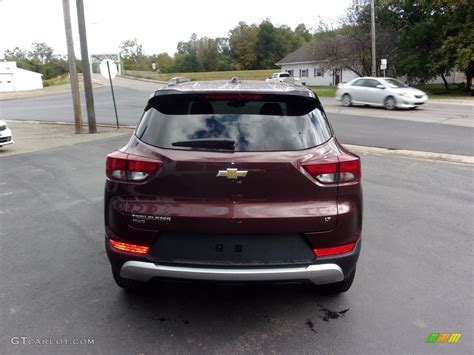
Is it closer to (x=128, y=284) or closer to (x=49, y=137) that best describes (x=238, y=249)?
Result: (x=128, y=284)

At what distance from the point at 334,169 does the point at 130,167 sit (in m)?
1.39

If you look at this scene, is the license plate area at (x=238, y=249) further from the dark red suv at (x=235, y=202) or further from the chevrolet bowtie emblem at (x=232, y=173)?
the chevrolet bowtie emblem at (x=232, y=173)

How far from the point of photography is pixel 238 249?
288 centimetres

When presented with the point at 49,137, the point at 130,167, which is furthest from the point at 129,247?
the point at 49,137

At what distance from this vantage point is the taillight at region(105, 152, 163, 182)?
9.53ft

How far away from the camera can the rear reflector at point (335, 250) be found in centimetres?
293

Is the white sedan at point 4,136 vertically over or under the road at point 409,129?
over

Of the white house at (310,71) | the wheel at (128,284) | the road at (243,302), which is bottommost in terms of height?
the road at (243,302)

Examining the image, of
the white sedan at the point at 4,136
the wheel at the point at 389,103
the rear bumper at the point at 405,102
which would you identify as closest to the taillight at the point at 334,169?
the white sedan at the point at 4,136

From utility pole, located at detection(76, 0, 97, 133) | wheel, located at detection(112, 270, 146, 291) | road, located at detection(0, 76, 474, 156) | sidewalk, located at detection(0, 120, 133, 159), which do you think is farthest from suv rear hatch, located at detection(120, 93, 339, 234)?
utility pole, located at detection(76, 0, 97, 133)

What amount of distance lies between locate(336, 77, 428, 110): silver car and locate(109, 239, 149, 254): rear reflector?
1955cm

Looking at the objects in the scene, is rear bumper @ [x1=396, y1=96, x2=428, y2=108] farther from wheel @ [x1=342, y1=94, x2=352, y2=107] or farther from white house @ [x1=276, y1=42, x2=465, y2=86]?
white house @ [x1=276, y1=42, x2=465, y2=86]

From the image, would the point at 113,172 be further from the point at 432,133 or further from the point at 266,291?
the point at 432,133

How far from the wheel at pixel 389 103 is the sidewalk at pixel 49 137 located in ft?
40.2
